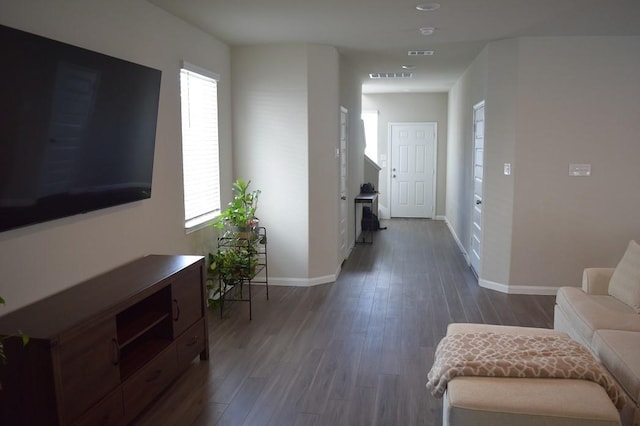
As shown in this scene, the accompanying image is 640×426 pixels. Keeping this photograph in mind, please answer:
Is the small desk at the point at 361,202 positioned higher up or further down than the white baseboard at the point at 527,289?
higher up

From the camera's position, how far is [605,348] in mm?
2861

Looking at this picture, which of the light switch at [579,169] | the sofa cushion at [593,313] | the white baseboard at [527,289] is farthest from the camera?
the white baseboard at [527,289]

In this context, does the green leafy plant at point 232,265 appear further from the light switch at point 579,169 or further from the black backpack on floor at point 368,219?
the black backpack on floor at point 368,219

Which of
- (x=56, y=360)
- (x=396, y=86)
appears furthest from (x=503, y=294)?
(x=396, y=86)

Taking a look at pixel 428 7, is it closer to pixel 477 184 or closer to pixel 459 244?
pixel 477 184

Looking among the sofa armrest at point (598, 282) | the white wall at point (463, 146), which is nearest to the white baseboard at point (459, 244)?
the white wall at point (463, 146)

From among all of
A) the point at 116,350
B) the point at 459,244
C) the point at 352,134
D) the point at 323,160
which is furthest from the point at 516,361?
the point at 459,244

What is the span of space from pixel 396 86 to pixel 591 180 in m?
4.78

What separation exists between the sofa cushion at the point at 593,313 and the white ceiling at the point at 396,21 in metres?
2.12

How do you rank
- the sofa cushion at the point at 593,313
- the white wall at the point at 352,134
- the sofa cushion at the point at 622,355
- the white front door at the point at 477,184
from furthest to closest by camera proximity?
the white wall at the point at 352,134
the white front door at the point at 477,184
the sofa cushion at the point at 593,313
the sofa cushion at the point at 622,355

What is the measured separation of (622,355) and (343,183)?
4.29 meters

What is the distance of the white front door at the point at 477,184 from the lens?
582cm

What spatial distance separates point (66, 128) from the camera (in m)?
2.63

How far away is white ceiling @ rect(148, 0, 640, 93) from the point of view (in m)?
3.82
